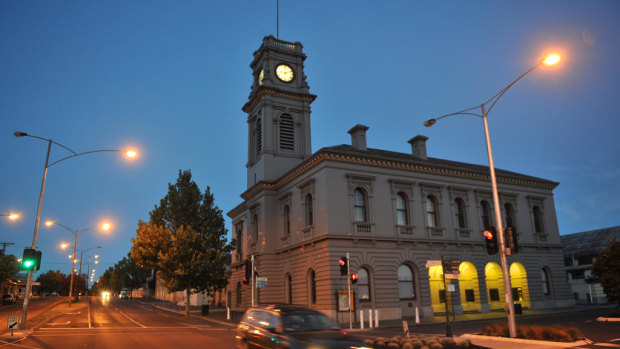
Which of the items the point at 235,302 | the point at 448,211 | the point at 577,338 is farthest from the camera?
the point at 235,302

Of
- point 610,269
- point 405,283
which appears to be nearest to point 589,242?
point 610,269

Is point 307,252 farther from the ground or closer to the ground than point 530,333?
farther from the ground

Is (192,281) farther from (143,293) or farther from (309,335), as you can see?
(143,293)

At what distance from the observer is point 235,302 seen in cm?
4769

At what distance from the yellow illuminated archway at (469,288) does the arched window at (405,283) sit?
5227 mm

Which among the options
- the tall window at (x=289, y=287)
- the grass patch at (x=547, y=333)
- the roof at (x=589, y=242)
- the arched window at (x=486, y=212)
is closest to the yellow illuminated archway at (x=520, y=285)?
the arched window at (x=486, y=212)

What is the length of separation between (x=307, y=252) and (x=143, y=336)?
14.9 metres

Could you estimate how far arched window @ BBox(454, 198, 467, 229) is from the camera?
3609 centimetres

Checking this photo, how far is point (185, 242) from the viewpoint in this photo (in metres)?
36.9

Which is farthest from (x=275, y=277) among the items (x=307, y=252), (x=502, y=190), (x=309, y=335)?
(x=309, y=335)

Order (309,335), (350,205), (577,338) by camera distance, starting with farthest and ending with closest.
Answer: (350,205)
(577,338)
(309,335)

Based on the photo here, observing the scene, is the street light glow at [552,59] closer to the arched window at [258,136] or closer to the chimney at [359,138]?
the chimney at [359,138]

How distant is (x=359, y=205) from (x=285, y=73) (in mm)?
18573

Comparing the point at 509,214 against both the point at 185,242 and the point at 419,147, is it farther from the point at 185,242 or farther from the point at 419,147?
the point at 185,242
